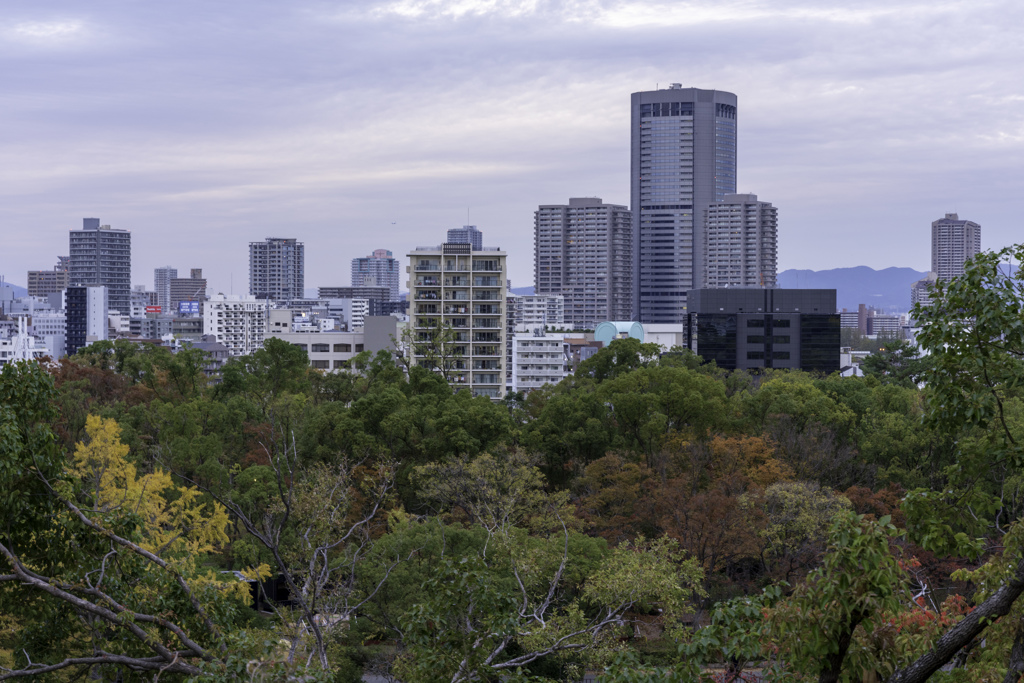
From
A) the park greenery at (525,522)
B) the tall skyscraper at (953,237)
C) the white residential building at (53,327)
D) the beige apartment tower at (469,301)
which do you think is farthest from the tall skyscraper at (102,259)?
the tall skyscraper at (953,237)

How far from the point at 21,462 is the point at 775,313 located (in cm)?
6653

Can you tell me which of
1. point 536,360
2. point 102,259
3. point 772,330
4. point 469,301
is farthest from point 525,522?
point 102,259

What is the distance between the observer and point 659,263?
16875 cm

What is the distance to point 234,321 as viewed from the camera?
134125 millimetres

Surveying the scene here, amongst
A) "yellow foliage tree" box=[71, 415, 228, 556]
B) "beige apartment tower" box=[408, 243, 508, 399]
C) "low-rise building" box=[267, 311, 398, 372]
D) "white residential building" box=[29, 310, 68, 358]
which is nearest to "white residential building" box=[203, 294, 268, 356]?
"white residential building" box=[29, 310, 68, 358]

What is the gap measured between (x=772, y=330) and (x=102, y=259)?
528 feet

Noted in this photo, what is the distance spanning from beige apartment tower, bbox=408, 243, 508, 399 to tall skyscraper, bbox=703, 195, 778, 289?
107 meters

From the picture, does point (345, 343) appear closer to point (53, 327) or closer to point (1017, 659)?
point (53, 327)

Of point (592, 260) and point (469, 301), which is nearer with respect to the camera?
point (469, 301)

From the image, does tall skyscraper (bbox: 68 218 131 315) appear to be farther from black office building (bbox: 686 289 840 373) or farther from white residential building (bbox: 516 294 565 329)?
black office building (bbox: 686 289 840 373)

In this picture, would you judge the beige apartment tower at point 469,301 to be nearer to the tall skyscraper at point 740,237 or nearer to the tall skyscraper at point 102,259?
the tall skyscraper at point 740,237

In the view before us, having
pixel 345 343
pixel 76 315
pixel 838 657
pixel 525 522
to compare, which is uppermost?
pixel 76 315

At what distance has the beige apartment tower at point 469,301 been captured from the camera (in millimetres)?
60062

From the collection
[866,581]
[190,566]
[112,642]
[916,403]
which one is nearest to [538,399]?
[916,403]
